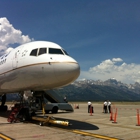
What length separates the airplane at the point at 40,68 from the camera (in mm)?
11846

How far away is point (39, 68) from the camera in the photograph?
41.7 ft

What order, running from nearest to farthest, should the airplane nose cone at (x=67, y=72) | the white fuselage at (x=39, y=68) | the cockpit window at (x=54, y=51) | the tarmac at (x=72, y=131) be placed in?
the tarmac at (x=72, y=131)
the airplane nose cone at (x=67, y=72)
the white fuselage at (x=39, y=68)
the cockpit window at (x=54, y=51)

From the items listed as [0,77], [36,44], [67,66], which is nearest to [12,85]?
[0,77]

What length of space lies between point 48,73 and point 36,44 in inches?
124

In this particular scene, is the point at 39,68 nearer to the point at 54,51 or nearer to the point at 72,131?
the point at 54,51

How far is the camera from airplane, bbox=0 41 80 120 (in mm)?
11846

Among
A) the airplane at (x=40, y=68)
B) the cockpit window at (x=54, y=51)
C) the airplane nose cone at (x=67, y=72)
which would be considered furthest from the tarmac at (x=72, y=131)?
the cockpit window at (x=54, y=51)

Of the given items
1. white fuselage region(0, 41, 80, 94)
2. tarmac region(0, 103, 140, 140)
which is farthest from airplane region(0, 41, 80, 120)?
tarmac region(0, 103, 140, 140)

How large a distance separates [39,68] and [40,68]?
88mm

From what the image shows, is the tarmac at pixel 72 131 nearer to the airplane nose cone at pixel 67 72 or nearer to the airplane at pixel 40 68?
the airplane at pixel 40 68

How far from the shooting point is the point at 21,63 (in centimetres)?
1424

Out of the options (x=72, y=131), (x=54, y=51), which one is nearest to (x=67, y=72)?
(x=54, y=51)

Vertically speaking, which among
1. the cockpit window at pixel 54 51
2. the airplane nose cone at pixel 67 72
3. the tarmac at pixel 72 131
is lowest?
the tarmac at pixel 72 131

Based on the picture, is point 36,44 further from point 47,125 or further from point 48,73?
point 47,125
